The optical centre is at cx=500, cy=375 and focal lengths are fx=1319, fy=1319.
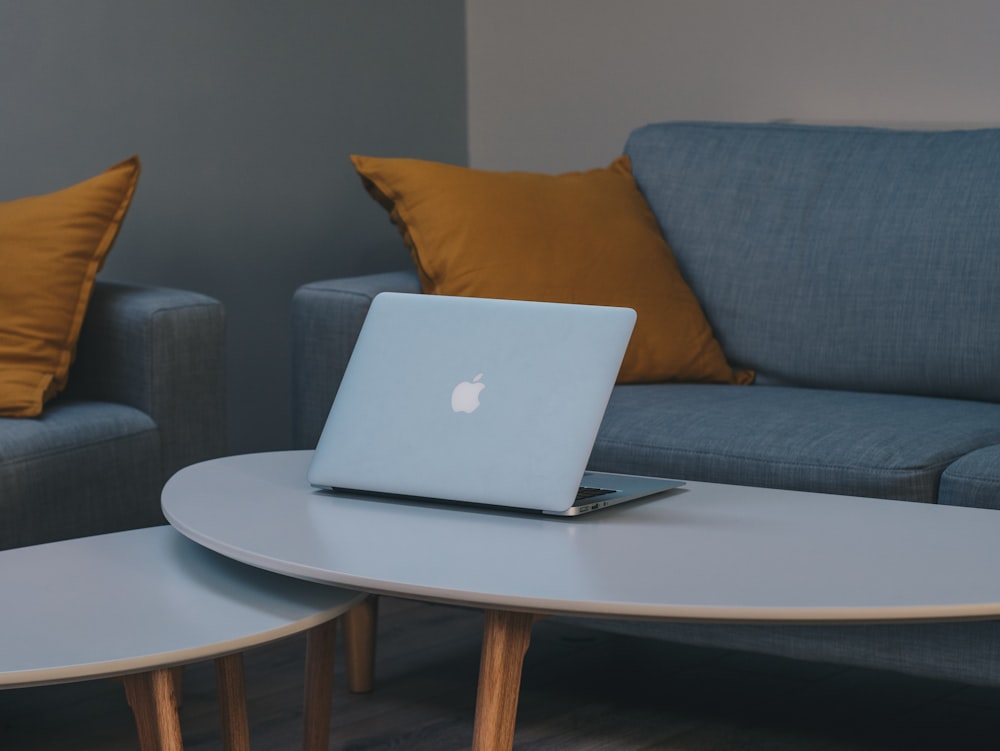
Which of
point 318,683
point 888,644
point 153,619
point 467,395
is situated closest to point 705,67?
point 888,644

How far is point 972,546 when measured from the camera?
1205mm

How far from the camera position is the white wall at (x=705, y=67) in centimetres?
271

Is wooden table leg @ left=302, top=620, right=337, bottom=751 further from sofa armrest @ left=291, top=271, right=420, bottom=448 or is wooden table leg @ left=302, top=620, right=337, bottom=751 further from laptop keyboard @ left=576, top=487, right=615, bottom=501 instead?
sofa armrest @ left=291, top=271, right=420, bottom=448

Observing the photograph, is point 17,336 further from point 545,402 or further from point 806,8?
point 806,8

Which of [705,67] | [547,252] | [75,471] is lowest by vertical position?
[75,471]

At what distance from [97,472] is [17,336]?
255 millimetres

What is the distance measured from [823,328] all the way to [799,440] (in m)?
0.53

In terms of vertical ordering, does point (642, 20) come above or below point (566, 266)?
above

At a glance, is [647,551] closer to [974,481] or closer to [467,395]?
[467,395]

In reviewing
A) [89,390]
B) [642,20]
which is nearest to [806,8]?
[642,20]

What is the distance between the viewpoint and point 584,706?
6.48 ft

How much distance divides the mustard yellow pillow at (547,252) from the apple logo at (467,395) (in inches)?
32.8

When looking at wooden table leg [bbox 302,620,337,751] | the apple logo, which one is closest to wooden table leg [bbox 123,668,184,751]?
wooden table leg [bbox 302,620,337,751]

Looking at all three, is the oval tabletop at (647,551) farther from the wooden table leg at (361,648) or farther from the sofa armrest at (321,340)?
the sofa armrest at (321,340)
